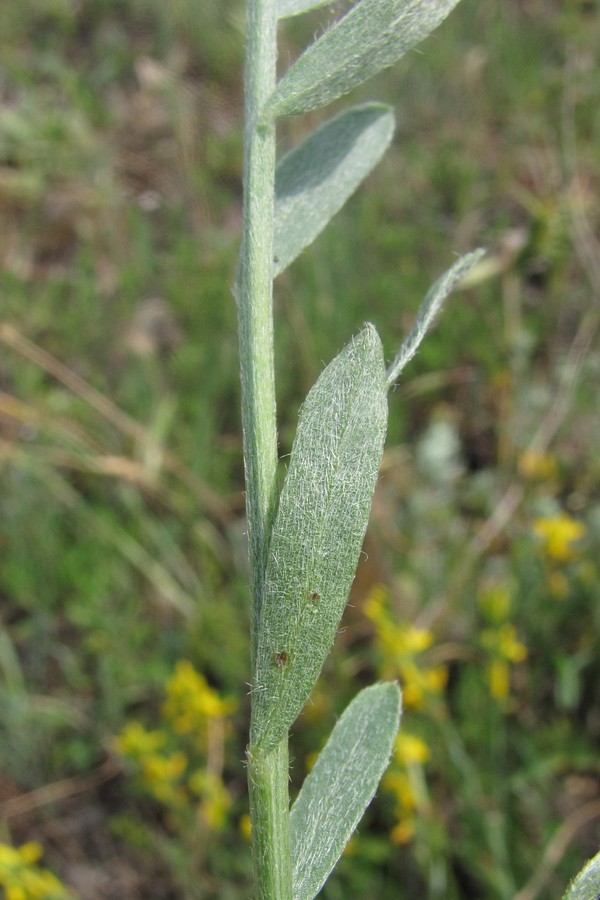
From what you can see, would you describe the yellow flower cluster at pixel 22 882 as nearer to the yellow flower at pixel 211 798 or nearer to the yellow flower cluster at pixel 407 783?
the yellow flower at pixel 211 798

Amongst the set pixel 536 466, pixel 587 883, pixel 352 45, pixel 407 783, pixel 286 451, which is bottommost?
pixel 536 466

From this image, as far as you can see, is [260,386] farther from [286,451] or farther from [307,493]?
[286,451]

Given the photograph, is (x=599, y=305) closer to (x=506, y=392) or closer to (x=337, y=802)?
(x=506, y=392)

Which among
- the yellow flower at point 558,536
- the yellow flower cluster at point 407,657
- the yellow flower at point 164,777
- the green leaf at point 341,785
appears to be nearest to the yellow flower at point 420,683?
the yellow flower cluster at point 407,657

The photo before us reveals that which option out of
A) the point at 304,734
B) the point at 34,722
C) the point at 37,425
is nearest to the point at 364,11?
the point at 304,734

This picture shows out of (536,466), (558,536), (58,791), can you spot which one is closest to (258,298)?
(558,536)

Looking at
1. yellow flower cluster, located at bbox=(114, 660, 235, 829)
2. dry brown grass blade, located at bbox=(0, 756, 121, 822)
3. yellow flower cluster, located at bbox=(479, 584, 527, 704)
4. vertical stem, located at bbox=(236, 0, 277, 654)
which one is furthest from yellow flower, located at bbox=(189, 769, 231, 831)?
vertical stem, located at bbox=(236, 0, 277, 654)

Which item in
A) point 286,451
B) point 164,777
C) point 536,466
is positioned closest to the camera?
point 164,777

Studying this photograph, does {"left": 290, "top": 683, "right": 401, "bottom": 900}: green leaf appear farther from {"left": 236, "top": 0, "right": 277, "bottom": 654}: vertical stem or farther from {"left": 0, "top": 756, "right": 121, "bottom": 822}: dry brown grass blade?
{"left": 0, "top": 756, "right": 121, "bottom": 822}: dry brown grass blade
